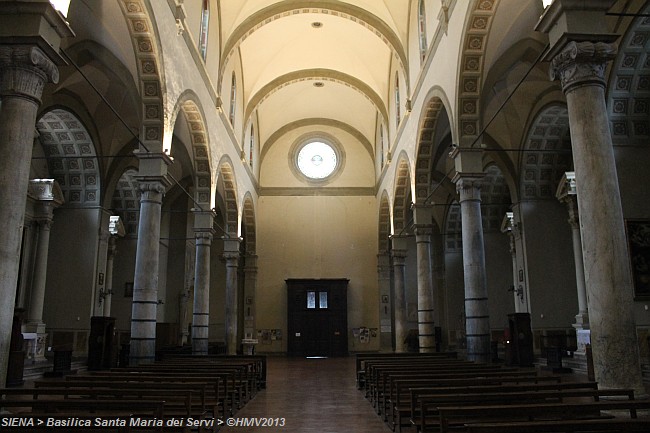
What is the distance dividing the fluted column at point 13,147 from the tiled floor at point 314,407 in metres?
3.25

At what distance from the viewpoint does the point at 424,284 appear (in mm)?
17156

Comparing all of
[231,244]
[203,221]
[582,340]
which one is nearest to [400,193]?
[231,244]

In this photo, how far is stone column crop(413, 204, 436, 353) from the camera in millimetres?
16953

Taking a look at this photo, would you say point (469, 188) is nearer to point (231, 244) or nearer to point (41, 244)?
point (231, 244)

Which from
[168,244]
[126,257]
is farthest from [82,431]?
[168,244]

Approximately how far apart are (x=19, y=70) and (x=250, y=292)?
22.0m

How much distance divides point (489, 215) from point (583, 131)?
16529 millimetres

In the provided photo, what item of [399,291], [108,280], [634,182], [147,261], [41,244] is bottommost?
[147,261]

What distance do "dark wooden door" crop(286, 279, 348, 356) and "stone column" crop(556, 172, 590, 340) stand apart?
43.7 ft

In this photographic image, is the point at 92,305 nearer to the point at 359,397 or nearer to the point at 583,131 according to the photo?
the point at 359,397

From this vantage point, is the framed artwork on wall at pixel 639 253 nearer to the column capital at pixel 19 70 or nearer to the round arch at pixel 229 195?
the column capital at pixel 19 70

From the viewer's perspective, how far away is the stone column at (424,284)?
16953 mm

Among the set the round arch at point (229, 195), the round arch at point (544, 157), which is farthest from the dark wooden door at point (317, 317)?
the round arch at point (544, 157)

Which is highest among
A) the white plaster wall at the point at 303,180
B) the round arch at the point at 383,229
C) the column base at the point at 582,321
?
the white plaster wall at the point at 303,180
